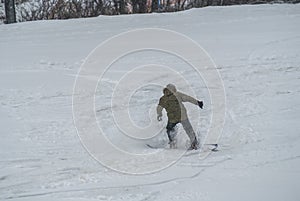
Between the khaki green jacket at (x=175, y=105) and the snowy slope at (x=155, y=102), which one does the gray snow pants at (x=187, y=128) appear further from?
the snowy slope at (x=155, y=102)

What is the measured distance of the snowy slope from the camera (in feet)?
26.7

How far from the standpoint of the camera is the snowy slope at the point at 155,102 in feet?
26.7

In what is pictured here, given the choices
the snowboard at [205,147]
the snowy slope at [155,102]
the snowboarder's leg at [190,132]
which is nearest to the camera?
the snowy slope at [155,102]

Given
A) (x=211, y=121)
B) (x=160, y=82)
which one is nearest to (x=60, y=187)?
(x=211, y=121)

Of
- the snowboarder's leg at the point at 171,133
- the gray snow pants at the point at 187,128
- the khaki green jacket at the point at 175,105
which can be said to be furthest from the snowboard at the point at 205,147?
the khaki green jacket at the point at 175,105

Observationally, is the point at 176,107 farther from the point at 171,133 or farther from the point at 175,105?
the point at 171,133

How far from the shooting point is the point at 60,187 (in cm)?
809

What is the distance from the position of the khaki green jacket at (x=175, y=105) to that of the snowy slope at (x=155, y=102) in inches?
28.0

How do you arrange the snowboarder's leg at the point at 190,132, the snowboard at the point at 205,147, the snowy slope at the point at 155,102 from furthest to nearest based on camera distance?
the snowboarder's leg at the point at 190,132 → the snowboard at the point at 205,147 → the snowy slope at the point at 155,102

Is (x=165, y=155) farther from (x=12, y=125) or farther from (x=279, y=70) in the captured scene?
(x=279, y=70)

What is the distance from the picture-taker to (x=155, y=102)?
488 inches

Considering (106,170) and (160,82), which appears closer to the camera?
(106,170)

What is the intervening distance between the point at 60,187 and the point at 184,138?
3221 mm

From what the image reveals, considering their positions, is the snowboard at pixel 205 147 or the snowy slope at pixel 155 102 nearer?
the snowy slope at pixel 155 102
